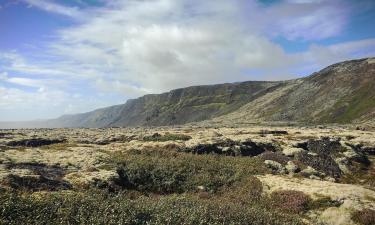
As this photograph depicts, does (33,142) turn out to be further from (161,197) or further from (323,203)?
(323,203)

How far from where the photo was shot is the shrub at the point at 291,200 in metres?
26.3

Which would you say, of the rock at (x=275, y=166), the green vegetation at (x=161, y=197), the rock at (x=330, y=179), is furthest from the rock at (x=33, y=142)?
the rock at (x=330, y=179)

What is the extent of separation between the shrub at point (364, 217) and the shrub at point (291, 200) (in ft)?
11.3

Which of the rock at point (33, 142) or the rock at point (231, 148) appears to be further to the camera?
the rock at point (33, 142)

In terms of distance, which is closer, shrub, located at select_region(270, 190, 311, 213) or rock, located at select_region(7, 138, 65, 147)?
shrub, located at select_region(270, 190, 311, 213)

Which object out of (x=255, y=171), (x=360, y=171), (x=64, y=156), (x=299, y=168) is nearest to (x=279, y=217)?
(x=255, y=171)

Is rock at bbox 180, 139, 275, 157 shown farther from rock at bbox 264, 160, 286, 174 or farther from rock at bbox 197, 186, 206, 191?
rock at bbox 197, 186, 206, 191

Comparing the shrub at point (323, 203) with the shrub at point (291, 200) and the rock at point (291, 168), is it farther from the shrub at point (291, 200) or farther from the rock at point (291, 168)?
the rock at point (291, 168)

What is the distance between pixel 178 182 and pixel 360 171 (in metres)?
24.6

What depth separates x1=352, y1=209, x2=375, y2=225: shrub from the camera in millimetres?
23453

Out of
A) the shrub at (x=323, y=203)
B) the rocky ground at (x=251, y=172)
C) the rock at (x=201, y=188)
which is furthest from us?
the rock at (x=201, y=188)

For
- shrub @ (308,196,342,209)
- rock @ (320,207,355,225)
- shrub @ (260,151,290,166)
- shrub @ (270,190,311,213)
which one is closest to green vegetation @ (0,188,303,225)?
rock @ (320,207,355,225)

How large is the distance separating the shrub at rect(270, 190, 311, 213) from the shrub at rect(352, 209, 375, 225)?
3.45 metres

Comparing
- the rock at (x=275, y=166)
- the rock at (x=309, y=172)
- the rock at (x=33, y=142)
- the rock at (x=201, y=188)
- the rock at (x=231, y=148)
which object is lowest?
the rock at (x=309, y=172)
